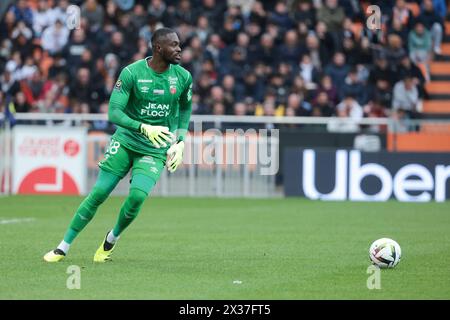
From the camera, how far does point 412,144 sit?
2322cm

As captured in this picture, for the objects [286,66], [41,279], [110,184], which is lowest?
[41,279]

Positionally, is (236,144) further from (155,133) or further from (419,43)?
(155,133)

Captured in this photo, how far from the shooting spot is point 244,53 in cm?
2636

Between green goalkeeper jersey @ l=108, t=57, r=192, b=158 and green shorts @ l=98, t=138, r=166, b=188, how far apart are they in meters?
0.07

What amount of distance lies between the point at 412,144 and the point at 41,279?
1425cm

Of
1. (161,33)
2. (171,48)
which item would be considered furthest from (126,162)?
(161,33)

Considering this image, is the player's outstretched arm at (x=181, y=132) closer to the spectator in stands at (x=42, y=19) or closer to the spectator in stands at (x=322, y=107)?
the spectator in stands at (x=322, y=107)

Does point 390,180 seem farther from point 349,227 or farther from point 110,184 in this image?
point 110,184

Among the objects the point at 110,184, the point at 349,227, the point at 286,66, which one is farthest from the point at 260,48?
the point at 110,184

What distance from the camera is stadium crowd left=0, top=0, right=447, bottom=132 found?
2525 cm

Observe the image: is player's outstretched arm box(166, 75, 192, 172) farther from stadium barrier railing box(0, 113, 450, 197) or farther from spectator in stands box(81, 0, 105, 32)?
spectator in stands box(81, 0, 105, 32)

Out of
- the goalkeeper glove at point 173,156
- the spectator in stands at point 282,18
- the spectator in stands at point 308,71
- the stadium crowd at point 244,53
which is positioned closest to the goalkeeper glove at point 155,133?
the goalkeeper glove at point 173,156

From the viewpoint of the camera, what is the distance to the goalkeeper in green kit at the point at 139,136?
37.3ft

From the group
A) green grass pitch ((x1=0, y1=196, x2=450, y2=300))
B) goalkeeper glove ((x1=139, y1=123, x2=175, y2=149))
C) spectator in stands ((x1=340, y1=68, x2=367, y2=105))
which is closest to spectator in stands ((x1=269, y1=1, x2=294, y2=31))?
spectator in stands ((x1=340, y1=68, x2=367, y2=105))
